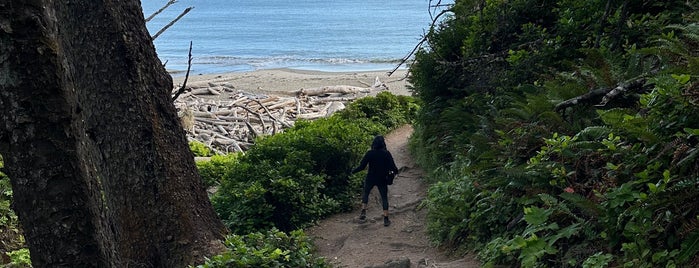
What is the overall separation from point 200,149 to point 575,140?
659 inches

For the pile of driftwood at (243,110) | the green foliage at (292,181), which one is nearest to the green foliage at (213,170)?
the green foliage at (292,181)

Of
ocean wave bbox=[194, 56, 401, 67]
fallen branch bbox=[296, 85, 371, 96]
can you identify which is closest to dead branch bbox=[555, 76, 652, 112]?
fallen branch bbox=[296, 85, 371, 96]

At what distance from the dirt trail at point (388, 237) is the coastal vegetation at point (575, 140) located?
1.26ft

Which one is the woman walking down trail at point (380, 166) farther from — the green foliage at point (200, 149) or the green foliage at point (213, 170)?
the green foliage at point (200, 149)

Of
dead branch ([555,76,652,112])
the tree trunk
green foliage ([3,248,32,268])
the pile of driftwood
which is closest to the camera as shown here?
dead branch ([555,76,652,112])

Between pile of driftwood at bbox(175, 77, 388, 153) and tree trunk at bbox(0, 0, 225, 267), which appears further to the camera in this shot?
pile of driftwood at bbox(175, 77, 388, 153)

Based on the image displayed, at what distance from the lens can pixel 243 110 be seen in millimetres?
28844

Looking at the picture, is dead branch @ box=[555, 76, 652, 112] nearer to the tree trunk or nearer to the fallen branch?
the tree trunk

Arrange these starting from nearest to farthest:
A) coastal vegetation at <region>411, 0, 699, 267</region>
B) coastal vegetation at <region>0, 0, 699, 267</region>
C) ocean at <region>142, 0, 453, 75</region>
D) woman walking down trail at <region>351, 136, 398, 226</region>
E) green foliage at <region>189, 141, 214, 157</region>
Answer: coastal vegetation at <region>411, 0, 699, 267</region>
coastal vegetation at <region>0, 0, 699, 267</region>
woman walking down trail at <region>351, 136, 398, 226</region>
green foliage at <region>189, 141, 214, 157</region>
ocean at <region>142, 0, 453, 75</region>

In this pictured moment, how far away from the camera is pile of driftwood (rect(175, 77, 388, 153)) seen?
81.0 feet

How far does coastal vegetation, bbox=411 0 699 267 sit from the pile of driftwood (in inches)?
505

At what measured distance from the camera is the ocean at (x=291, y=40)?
5538cm

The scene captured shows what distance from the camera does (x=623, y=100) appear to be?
746 cm

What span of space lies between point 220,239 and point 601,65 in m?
4.98
